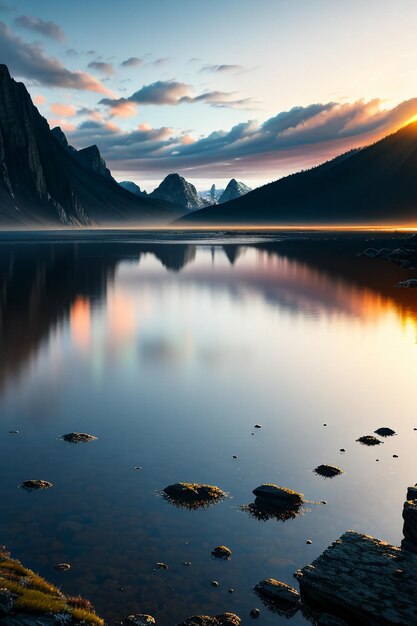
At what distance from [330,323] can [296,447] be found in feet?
75.4

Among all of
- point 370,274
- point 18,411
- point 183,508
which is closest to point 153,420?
point 18,411

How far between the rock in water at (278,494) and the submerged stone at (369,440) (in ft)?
14.5

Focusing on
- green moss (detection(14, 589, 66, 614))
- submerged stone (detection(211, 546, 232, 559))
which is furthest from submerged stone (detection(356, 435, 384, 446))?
green moss (detection(14, 589, 66, 614))

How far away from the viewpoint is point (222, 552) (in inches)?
466

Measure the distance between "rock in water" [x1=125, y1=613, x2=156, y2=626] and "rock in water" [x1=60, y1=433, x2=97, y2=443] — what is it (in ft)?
27.5

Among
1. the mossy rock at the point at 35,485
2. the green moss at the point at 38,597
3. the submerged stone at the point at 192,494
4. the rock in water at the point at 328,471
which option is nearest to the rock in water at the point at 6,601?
the green moss at the point at 38,597

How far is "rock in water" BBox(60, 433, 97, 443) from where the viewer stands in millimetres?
17906

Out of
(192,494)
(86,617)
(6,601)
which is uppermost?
(6,601)

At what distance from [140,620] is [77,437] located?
8816 mm

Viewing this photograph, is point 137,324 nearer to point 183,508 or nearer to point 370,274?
point 183,508

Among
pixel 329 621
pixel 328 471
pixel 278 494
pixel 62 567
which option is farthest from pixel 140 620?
pixel 328 471

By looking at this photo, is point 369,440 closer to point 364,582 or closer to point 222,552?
point 222,552

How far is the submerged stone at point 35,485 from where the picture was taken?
577 inches

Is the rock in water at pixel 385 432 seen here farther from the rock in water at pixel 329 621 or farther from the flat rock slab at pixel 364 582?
the rock in water at pixel 329 621
